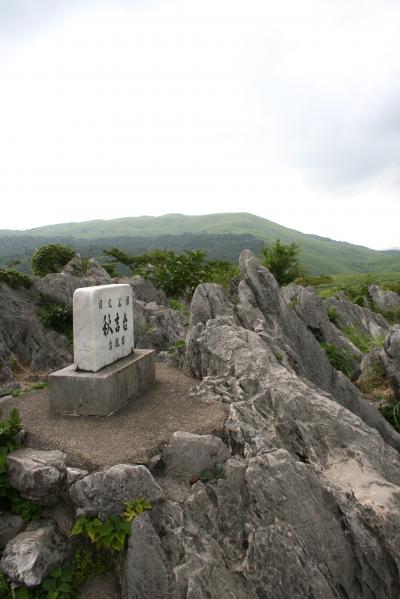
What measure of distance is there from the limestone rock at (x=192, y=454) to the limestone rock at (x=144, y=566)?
4.30ft

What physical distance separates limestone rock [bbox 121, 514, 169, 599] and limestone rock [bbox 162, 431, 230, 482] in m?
1.31

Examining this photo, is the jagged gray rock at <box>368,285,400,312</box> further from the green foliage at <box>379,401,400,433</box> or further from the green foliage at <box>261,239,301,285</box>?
the green foliage at <box>379,401,400,433</box>

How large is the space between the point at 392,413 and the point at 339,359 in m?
4.41

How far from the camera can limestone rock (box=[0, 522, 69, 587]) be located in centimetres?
675

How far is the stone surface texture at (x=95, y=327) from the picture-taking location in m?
10.6

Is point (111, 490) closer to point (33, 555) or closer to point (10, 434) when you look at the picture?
point (33, 555)

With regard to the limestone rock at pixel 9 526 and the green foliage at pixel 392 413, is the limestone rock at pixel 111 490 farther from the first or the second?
the green foliage at pixel 392 413

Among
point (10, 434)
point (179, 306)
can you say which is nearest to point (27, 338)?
point (179, 306)

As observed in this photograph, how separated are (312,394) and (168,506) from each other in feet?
16.6

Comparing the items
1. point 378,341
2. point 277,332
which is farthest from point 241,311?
point 378,341

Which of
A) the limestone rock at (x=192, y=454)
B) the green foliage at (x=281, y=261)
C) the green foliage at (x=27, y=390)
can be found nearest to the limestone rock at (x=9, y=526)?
the limestone rock at (x=192, y=454)

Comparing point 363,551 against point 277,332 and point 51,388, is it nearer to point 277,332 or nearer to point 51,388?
point 51,388

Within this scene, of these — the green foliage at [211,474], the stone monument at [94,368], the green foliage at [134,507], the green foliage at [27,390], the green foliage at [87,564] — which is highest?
the stone monument at [94,368]

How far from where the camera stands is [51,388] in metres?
10.6
